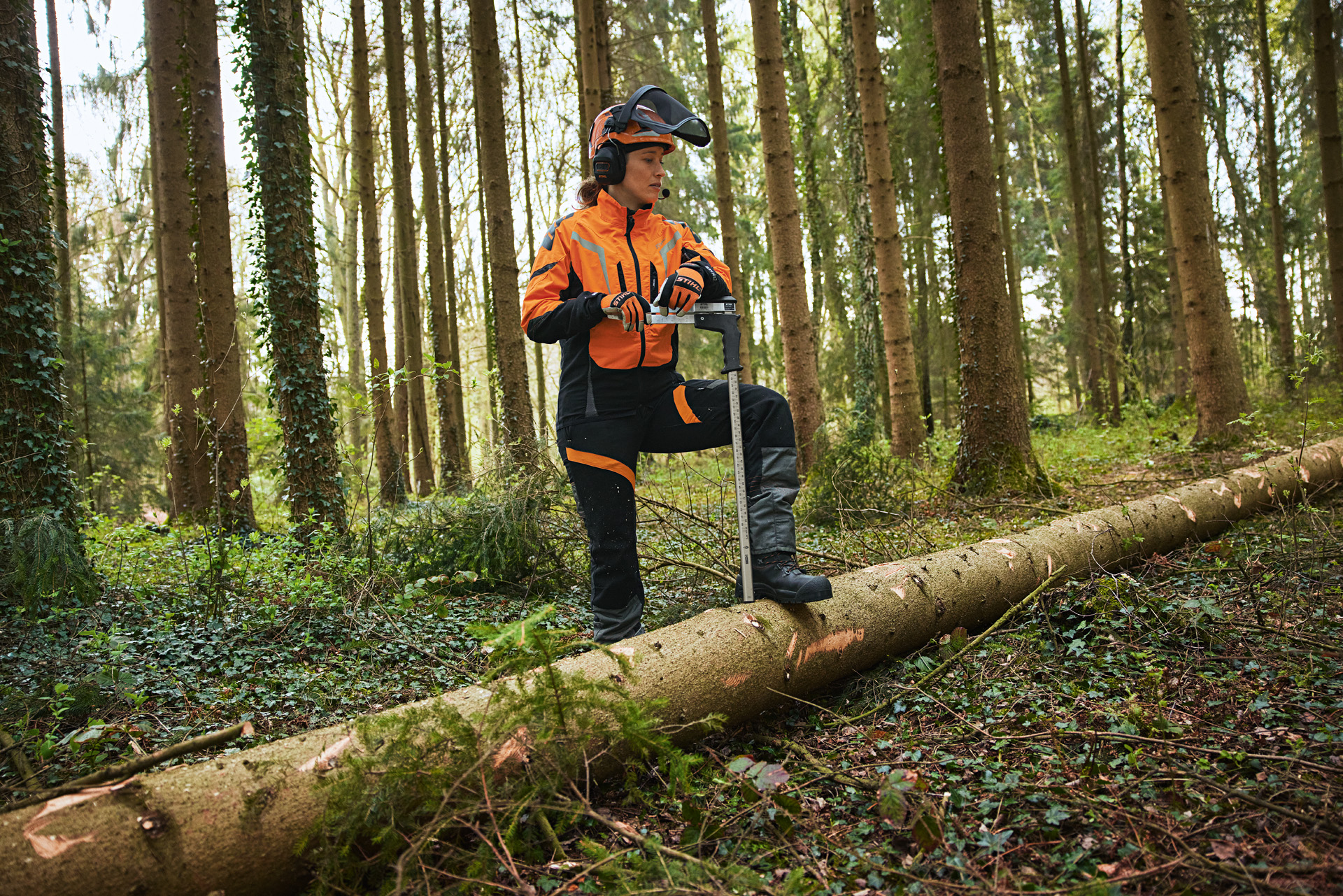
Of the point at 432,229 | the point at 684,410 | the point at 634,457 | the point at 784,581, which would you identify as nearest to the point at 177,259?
the point at 432,229

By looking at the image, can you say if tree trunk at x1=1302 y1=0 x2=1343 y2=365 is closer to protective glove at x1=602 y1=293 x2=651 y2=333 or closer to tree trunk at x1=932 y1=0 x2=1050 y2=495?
tree trunk at x1=932 y1=0 x2=1050 y2=495

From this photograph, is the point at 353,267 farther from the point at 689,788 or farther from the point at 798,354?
the point at 689,788

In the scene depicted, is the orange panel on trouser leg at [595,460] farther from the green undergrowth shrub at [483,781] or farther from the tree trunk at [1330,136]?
the tree trunk at [1330,136]

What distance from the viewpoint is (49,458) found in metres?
5.23

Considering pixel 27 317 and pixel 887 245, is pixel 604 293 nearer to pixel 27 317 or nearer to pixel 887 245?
pixel 27 317

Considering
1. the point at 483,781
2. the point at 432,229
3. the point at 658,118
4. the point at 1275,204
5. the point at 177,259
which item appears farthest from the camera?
the point at 1275,204

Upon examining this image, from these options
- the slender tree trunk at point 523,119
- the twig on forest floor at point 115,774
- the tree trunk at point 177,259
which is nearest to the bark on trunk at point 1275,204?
the slender tree trunk at point 523,119

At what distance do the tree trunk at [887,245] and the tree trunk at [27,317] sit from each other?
8623 mm

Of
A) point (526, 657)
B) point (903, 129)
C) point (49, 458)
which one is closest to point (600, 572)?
point (526, 657)

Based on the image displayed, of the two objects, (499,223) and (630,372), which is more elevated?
(499,223)

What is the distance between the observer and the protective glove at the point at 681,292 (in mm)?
3072

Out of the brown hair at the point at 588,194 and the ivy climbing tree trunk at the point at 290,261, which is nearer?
the brown hair at the point at 588,194

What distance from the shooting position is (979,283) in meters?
6.77

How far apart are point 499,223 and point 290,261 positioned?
3304 mm
